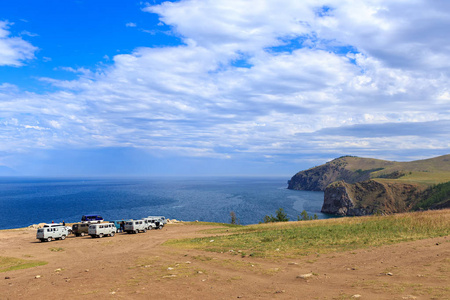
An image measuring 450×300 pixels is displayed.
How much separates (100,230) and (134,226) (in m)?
5.88

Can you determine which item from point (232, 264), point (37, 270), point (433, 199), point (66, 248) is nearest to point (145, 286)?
point (232, 264)

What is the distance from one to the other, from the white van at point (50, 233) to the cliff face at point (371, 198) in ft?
481

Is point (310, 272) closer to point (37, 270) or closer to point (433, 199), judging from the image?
point (37, 270)

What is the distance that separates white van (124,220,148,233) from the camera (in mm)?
49438

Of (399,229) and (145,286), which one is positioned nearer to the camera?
(145,286)

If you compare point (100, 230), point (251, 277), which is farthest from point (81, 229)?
point (251, 277)

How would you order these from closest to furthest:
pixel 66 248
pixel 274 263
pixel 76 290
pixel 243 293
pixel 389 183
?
pixel 243 293, pixel 76 290, pixel 274 263, pixel 66 248, pixel 389 183

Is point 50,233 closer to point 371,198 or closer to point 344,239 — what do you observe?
point 344,239

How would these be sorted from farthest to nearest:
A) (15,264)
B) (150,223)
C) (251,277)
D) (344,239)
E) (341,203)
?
(341,203)
(150,223)
(344,239)
(15,264)
(251,277)

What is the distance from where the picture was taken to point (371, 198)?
170 metres

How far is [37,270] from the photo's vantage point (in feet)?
73.3

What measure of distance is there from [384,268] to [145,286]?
41.6 ft

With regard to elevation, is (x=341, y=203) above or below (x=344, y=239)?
below

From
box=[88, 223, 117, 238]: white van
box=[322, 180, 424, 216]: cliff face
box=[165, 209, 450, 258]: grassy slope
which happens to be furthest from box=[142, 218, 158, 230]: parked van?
box=[322, 180, 424, 216]: cliff face
